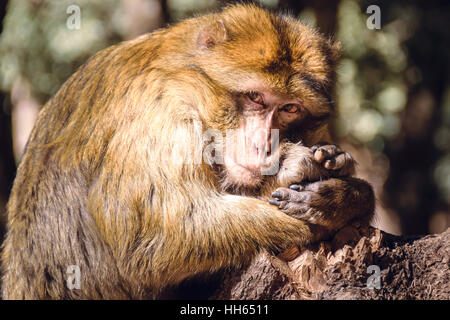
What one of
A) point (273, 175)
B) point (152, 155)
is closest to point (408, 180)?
point (273, 175)

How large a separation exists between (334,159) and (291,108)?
0.69 meters

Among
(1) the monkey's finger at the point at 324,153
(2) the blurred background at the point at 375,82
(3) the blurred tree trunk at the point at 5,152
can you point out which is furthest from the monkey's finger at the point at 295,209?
(3) the blurred tree trunk at the point at 5,152

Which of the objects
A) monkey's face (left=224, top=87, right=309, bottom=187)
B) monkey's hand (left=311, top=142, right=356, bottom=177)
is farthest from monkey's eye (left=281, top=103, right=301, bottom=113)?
monkey's hand (left=311, top=142, right=356, bottom=177)

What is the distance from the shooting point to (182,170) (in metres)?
4.57

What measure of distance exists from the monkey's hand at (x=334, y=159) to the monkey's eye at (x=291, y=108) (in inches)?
18.4

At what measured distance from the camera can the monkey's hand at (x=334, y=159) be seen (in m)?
4.81

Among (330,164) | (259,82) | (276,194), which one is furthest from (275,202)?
(259,82)

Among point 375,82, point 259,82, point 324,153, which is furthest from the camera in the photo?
point 375,82

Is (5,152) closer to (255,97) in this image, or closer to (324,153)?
(255,97)

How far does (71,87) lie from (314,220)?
9.88 feet

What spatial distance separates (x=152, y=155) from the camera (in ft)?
15.2

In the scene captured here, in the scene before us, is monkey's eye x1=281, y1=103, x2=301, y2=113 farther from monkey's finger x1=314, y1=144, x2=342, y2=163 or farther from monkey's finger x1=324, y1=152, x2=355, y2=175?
monkey's finger x1=324, y1=152, x2=355, y2=175

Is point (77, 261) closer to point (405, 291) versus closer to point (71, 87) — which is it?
point (71, 87)

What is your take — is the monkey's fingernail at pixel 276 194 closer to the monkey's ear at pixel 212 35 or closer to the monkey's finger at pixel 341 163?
the monkey's finger at pixel 341 163
